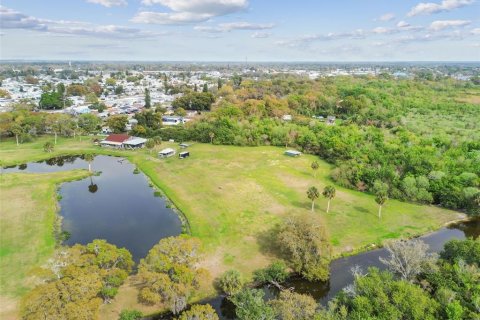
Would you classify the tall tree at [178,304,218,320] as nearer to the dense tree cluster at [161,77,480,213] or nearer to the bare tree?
the bare tree

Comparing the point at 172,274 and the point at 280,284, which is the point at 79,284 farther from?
the point at 280,284

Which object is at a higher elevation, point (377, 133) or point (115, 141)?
point (377, 133)

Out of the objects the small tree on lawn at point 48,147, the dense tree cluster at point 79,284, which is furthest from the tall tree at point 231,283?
the small tree on lawn at point 48,147

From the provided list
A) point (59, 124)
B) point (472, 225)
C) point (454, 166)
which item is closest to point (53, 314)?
point (472, 225)

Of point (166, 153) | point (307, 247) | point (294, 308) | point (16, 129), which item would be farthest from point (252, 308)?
point (16, 129)

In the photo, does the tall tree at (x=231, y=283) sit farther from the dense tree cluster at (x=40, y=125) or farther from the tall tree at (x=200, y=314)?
the dense tree cluster at (x=40, y=125)

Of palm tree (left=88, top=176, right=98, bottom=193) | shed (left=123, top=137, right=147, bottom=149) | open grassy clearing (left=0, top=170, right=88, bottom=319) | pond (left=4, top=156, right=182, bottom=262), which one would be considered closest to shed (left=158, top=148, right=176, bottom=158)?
pond (left=4, top=156, right=182, bottom=262)

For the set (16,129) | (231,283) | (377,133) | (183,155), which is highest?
(377,133)

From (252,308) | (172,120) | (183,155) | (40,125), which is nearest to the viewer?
(252,308)
